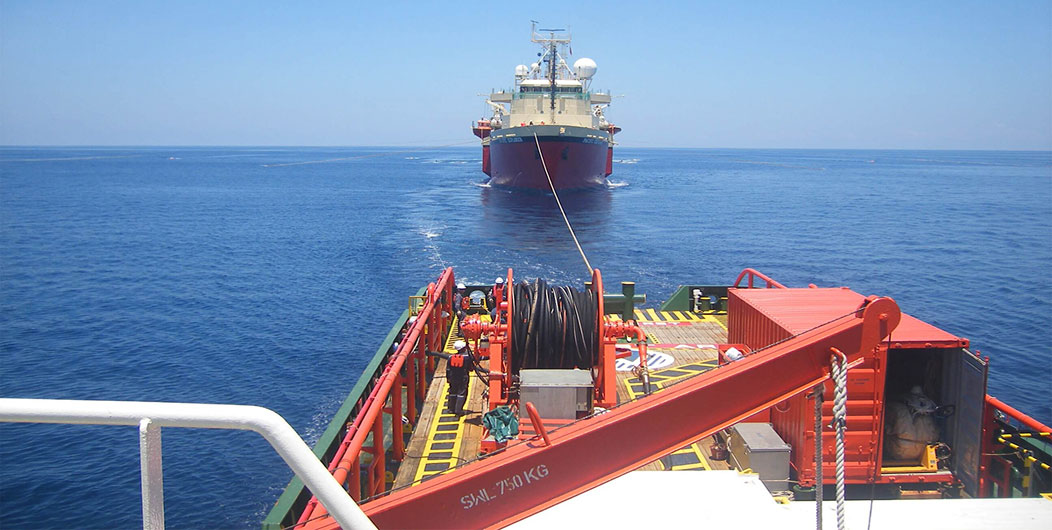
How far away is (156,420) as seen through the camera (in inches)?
110

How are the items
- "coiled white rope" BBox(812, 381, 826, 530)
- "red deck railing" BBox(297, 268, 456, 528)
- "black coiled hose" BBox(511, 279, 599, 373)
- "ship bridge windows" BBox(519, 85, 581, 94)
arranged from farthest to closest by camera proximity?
"ship bridge windows" BBox(519, 85, 581, 94), "black coiled hose" BBox(511, 279, 599, 373), "red deck railing" BBox(297, 268, 456, 528), "coiled white rope" BBox(812, 381, 826, 530)

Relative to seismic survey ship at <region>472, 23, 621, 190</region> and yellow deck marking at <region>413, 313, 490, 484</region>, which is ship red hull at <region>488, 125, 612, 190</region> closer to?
seismic survey ship at <region>472, 23, 621, 190</region>

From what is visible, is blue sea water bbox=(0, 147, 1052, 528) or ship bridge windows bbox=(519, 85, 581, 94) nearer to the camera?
Result: blue sea water bbox=(0, 147, 1052, 528)

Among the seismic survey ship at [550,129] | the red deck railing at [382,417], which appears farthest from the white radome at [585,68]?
the red deck railing at [382,417]

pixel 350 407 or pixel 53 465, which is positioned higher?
pixel 350 407

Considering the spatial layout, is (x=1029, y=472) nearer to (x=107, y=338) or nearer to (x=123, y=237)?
(x=107, y=338)

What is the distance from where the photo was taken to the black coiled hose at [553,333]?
11.5m

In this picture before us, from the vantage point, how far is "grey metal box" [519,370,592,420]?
10.5 meters

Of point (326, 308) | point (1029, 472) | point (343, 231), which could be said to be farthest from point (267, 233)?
point (1029, 472)

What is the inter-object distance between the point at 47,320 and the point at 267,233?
2706 centimetres

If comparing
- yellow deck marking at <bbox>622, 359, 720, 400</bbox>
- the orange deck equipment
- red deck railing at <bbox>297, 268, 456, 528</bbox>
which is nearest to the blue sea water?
red deck railing at <bbox>297, 268, 456, 528</bbox>

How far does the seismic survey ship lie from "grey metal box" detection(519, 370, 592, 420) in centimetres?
5509

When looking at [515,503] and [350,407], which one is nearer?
[515,503]

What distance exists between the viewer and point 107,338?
27.5m
